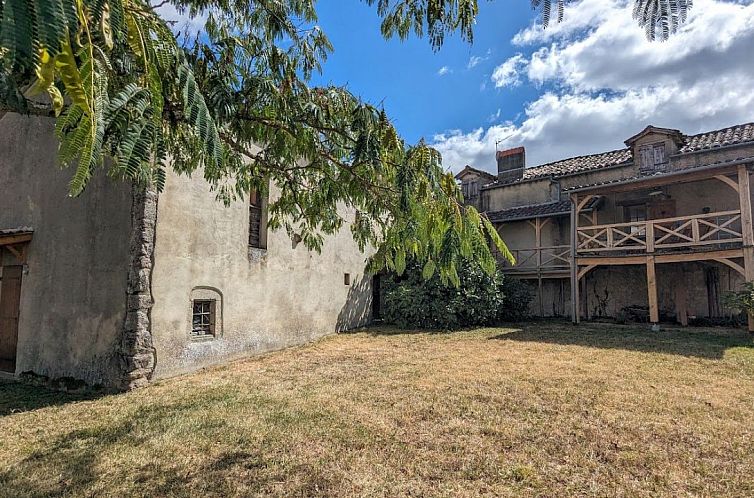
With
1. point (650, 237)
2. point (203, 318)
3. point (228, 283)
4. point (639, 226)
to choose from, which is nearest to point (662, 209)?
point (639, 226)

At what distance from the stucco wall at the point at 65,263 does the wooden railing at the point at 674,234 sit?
12566 millimetres

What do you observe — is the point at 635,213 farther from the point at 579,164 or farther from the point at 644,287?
the point at 579,164

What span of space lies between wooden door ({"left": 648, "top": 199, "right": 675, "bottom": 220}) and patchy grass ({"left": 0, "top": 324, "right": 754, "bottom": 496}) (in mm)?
7981

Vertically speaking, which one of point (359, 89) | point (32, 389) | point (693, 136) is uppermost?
point (693, 136)

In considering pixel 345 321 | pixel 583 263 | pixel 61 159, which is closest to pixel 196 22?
pixel 61 159

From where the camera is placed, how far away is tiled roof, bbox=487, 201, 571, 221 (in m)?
15.7

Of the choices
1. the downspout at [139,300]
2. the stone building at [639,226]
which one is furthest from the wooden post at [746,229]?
the downspout at [139,300]

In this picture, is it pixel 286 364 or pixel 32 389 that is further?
pixel 286 364

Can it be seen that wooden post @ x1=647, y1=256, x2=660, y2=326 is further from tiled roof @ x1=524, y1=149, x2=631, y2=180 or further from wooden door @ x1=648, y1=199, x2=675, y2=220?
tiled roof @ x1=524, y1=149, x2=631, y2=180

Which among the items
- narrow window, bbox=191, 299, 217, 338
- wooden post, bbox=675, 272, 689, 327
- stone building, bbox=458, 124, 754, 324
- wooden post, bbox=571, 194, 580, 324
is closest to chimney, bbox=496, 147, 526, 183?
stone building, bbox=458, 124, 754, 324

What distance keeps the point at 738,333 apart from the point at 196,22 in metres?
13.7

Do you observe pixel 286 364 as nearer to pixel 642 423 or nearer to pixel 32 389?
pixel 32 389

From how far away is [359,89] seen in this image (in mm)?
3490

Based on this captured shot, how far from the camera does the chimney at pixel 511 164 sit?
18.8 metres
